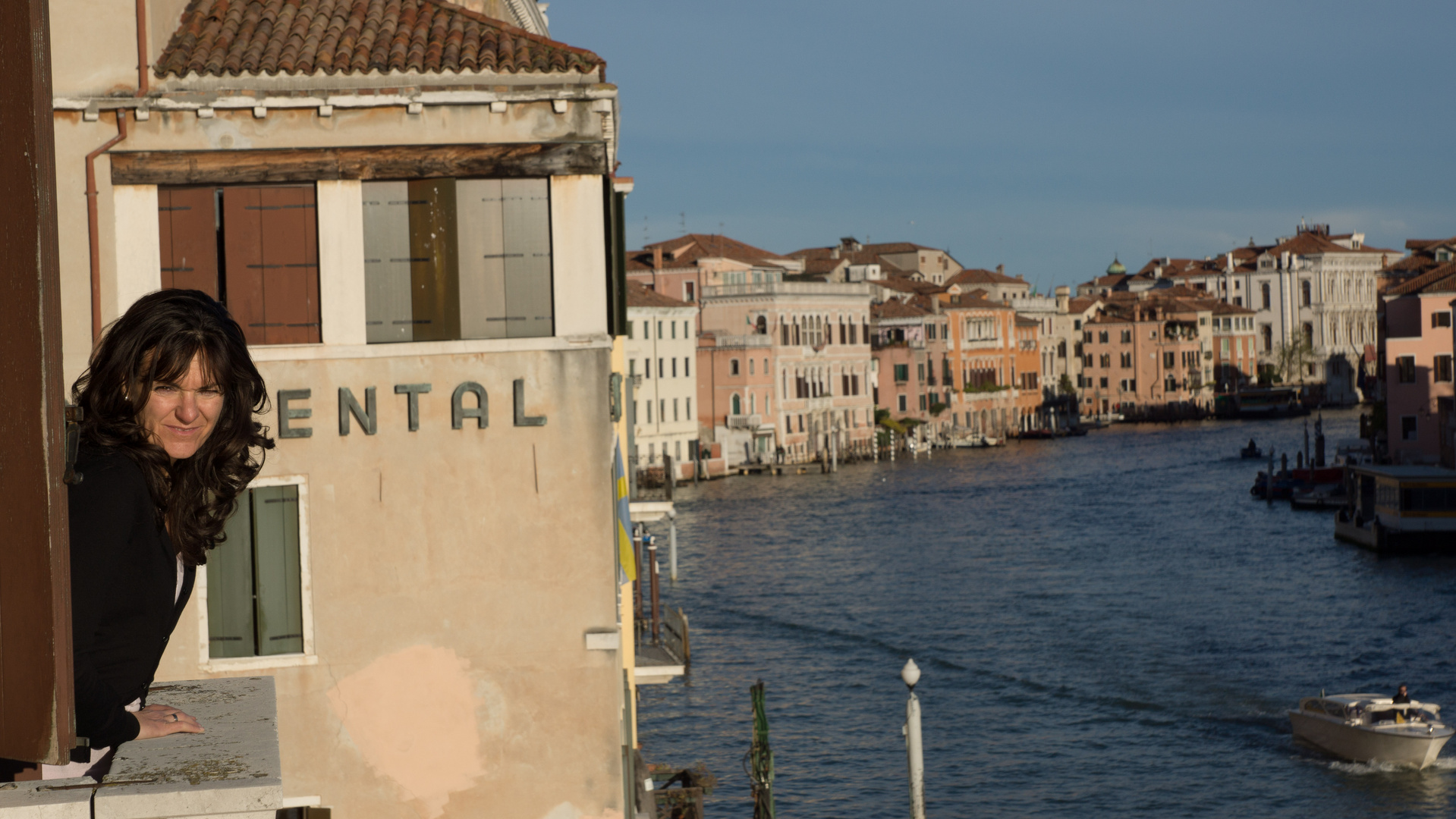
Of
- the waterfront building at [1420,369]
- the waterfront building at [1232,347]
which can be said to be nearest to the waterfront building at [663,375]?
the waterfront building at [1420,369]

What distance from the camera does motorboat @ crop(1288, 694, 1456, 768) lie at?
731 inches

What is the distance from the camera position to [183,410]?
8.48 feet

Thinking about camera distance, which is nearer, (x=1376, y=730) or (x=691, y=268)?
(x=1376, y=730)

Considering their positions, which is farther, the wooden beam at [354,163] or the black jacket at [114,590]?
the wooden beam at [354,163]

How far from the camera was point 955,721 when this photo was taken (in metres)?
21.7

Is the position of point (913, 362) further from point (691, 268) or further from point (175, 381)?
point (175, 381)

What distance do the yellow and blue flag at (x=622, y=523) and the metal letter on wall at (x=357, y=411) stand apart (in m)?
1.27

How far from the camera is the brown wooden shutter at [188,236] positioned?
26.7 feet

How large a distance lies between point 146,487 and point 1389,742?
1867 cm

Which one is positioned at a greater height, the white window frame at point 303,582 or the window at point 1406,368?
the window at point 1406,368

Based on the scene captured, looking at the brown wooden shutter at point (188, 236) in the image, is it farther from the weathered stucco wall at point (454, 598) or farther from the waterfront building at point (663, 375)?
the waterfront building at point (663, 375)

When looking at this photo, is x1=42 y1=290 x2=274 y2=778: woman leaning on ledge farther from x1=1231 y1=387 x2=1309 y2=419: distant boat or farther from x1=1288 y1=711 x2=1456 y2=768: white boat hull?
x1=1231 y1=387 x2=1309 y2=419: distant boat

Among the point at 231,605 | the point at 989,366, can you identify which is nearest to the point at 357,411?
the point at 231,605

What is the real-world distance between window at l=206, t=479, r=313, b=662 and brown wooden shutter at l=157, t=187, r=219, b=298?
115cm
